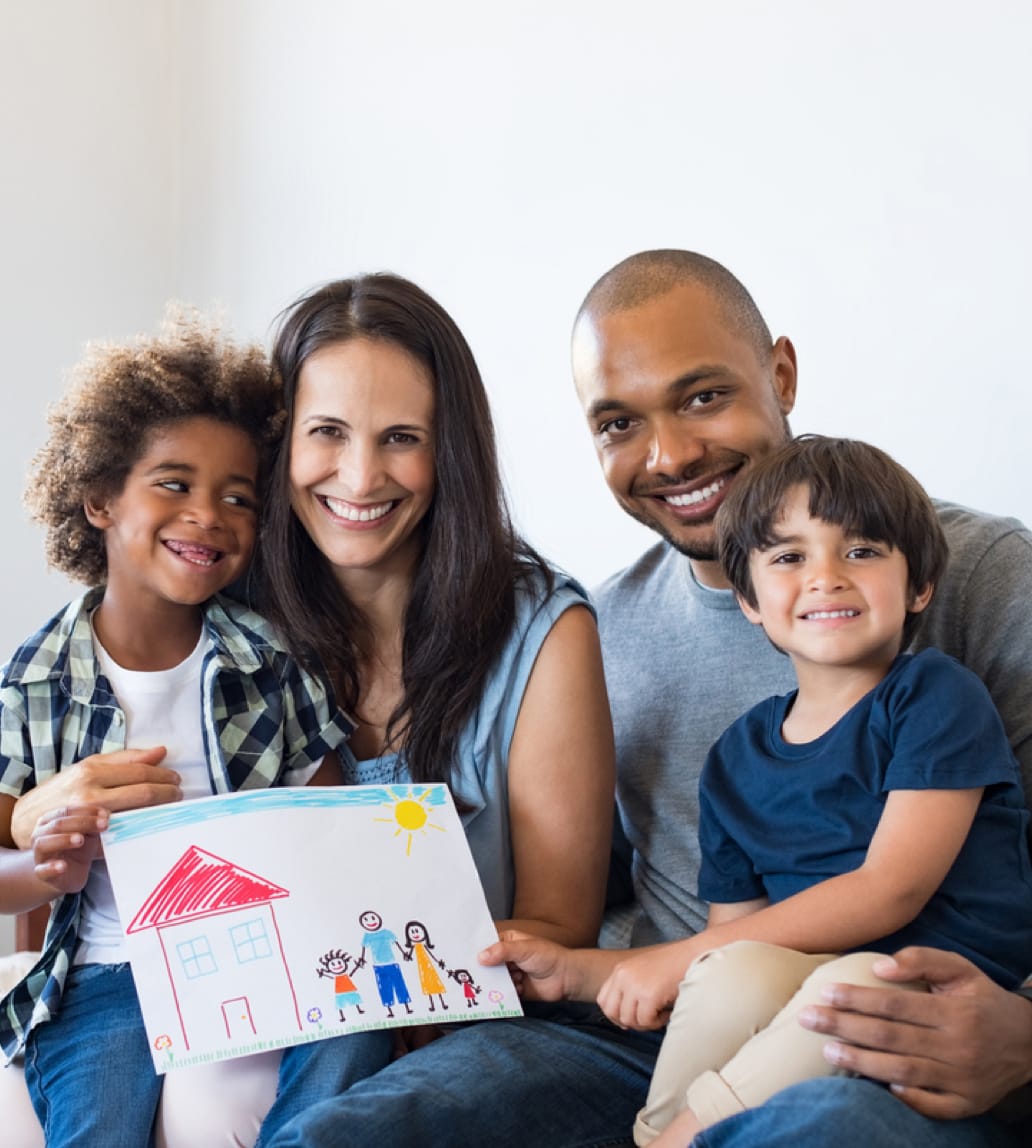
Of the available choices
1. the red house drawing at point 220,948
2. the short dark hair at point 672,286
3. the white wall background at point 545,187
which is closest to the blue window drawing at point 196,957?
the red house drawing at point 220,948

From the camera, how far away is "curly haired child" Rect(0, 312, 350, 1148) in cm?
146

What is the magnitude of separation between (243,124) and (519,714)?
2.13 m

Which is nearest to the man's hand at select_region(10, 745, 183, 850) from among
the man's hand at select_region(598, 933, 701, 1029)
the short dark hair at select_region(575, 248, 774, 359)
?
the man's hand at select_region(598, 933, 701, 1029)

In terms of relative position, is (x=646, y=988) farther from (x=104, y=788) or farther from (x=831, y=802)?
(x=104, y=788)

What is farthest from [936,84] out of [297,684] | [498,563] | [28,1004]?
[28,1004]

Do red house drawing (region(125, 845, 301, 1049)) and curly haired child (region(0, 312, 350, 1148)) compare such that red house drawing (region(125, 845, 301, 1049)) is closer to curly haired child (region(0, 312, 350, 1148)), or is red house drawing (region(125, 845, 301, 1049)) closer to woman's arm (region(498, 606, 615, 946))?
curly haired child (region(0, 312, 350, 1148))

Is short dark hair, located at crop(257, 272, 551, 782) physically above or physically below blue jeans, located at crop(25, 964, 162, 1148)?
above

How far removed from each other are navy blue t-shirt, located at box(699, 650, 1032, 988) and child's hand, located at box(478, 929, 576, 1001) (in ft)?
0.67

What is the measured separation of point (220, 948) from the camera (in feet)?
4.35

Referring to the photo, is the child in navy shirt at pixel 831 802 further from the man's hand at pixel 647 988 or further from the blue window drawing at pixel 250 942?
the blue window drawing at pixel 250 942

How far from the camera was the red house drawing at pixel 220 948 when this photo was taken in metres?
1.30

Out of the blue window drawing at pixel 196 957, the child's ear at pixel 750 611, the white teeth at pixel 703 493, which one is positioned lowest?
the blue window drawing at pixel 196 957

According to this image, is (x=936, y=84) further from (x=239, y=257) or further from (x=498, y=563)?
(x=239, y=257)

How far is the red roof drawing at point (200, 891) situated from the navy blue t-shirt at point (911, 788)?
1.61 feet
